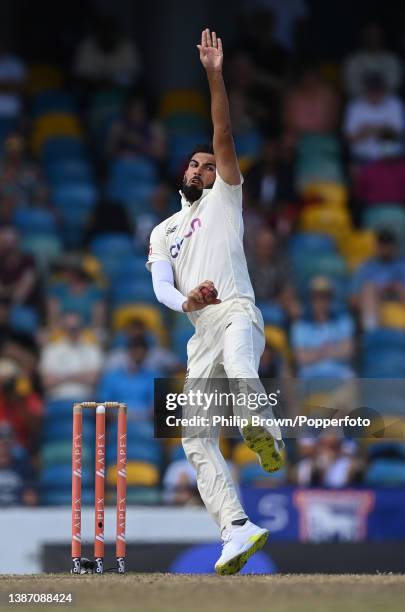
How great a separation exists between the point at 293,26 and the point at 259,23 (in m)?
0.58

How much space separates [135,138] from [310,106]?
5.76 ft

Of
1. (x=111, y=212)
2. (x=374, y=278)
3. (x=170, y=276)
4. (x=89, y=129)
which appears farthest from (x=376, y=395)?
(x=89, y=129)

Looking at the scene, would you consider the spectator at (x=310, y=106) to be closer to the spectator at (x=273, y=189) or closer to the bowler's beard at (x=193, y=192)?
the spectator at (x=273, y=189)

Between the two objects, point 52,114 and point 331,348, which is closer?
point 331,348

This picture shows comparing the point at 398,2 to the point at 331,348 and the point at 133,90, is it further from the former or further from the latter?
the point at 331,348

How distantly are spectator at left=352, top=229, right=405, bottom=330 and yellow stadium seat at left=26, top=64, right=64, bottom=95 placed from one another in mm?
3939

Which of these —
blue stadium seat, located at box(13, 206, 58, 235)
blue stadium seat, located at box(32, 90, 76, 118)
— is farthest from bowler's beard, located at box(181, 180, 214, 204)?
blue stadium seat, located at box(32, 90, 76, 118)

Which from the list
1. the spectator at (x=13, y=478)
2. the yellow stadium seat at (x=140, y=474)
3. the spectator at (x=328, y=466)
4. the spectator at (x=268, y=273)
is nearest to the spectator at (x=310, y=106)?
the spectator at (x=268, y=273)

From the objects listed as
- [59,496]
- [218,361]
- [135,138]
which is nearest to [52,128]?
[135,138]

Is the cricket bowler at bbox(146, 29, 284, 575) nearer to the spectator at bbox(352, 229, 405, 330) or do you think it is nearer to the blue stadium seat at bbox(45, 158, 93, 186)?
the spectator at bbox(352, 229, 405, 330)

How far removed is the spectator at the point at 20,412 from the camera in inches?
477

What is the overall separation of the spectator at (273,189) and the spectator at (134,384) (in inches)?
88.8

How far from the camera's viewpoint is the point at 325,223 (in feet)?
47.9

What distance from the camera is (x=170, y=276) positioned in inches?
322
